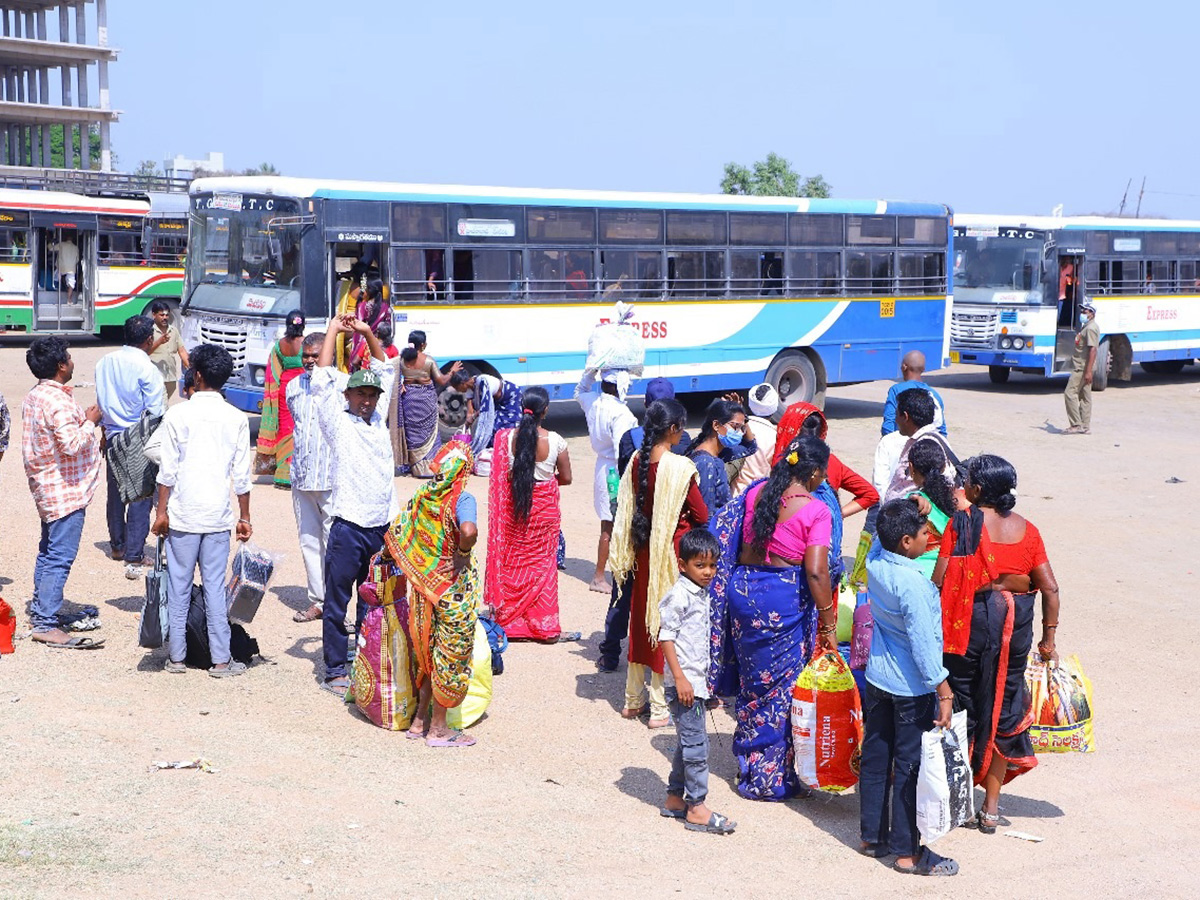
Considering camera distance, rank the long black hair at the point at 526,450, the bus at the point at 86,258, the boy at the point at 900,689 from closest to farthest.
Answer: the boy at the point at 900,689 < the long black hair at the point at 526,450 < the bus at the point at 86,258

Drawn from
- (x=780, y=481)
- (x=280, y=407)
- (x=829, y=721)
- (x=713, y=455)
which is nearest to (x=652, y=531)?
(x=713, y=455)

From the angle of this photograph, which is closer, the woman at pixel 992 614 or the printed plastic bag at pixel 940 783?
the printed plastic bag at pixel 940 783

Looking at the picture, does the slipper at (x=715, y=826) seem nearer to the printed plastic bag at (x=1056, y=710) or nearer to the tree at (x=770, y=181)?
the printed plastic bag at (x=1056, y=710)

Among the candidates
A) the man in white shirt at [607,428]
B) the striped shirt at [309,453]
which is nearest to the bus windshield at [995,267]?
the man in white shirt at [607,428]

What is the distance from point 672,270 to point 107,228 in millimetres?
13871

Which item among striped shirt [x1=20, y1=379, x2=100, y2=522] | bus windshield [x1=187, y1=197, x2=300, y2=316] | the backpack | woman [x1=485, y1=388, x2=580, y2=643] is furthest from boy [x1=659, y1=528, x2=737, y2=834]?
bus windshield [x1=187, y1=197, x2=300, y2=316]

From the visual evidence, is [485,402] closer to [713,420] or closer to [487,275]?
[487,275]

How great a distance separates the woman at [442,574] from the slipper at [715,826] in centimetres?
123

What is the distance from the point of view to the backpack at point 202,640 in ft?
21.7

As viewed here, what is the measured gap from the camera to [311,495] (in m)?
7.61

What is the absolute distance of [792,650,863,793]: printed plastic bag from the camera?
210 inches

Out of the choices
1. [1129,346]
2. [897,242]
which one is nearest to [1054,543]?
[897,242]

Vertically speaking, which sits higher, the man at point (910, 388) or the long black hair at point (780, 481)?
the man at point (910, 388)

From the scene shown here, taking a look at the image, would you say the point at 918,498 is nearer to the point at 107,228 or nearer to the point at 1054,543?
the point at 1054,543
